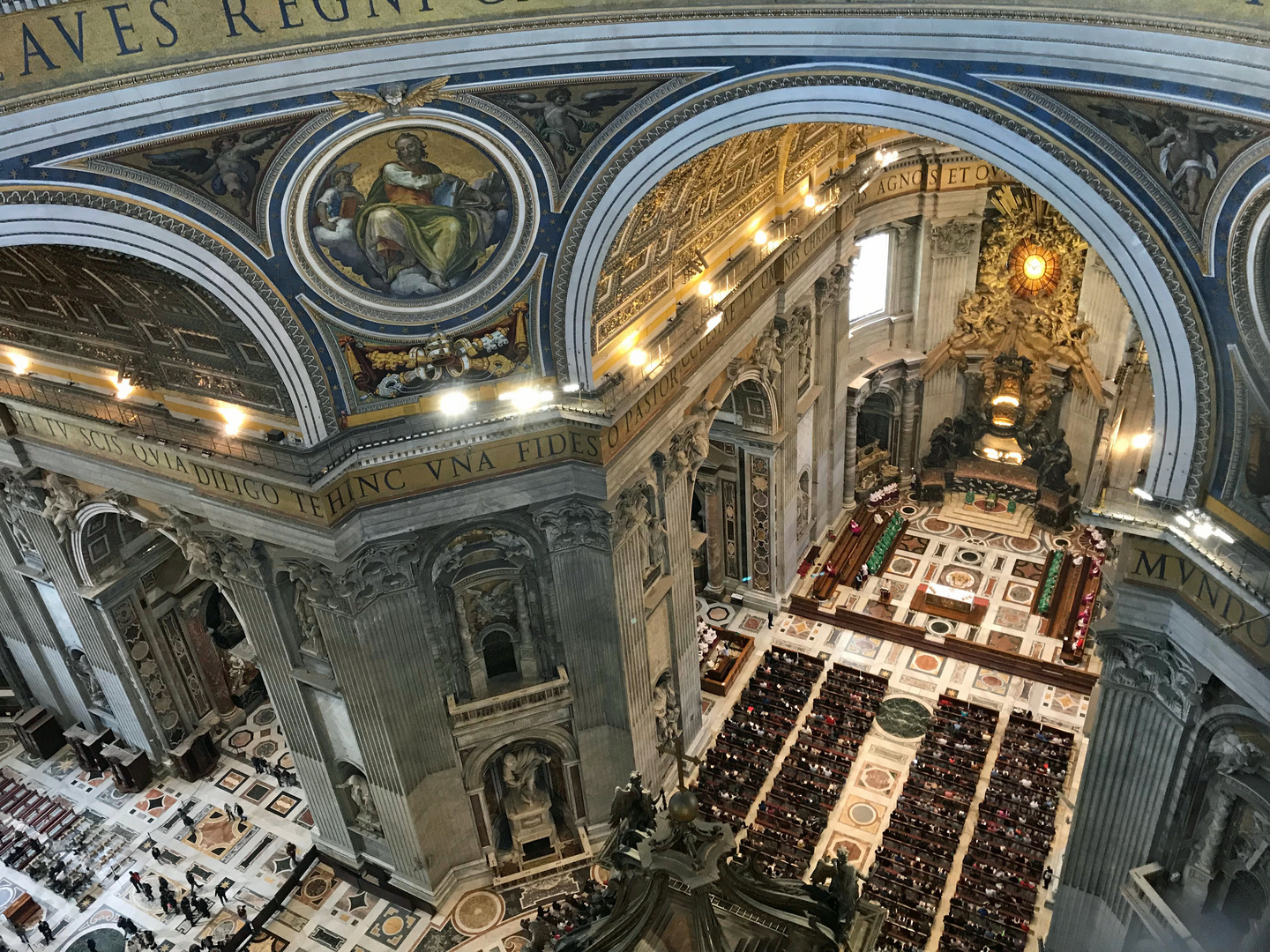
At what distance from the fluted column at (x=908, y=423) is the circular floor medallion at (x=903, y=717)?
11.4 metres

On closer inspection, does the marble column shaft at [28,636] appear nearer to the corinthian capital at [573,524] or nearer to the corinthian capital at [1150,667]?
the corinthian capital at [573,524]

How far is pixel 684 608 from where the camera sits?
89.1 ft

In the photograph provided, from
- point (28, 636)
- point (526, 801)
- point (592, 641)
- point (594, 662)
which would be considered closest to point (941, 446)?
point (594, 662)

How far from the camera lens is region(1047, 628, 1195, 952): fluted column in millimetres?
16469

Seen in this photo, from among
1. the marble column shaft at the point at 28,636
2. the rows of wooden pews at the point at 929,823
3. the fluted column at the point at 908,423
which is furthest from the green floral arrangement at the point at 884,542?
the marble column shaft at the point at 28,636

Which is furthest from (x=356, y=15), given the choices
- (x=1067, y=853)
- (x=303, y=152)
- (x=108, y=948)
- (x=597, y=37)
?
(x=108, y=948)

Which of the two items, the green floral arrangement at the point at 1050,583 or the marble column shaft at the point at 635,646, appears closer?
the marble column shaft at the point at 635,646

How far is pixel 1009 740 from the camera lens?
28953 millimetres

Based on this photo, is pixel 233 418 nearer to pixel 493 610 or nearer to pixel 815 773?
pixel 493 610

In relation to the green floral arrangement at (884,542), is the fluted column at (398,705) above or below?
above

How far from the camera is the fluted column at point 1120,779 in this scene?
16.5 metres

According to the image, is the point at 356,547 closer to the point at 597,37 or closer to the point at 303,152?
the point at 303,152

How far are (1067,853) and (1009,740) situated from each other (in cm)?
1002

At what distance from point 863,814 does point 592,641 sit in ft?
29.9
